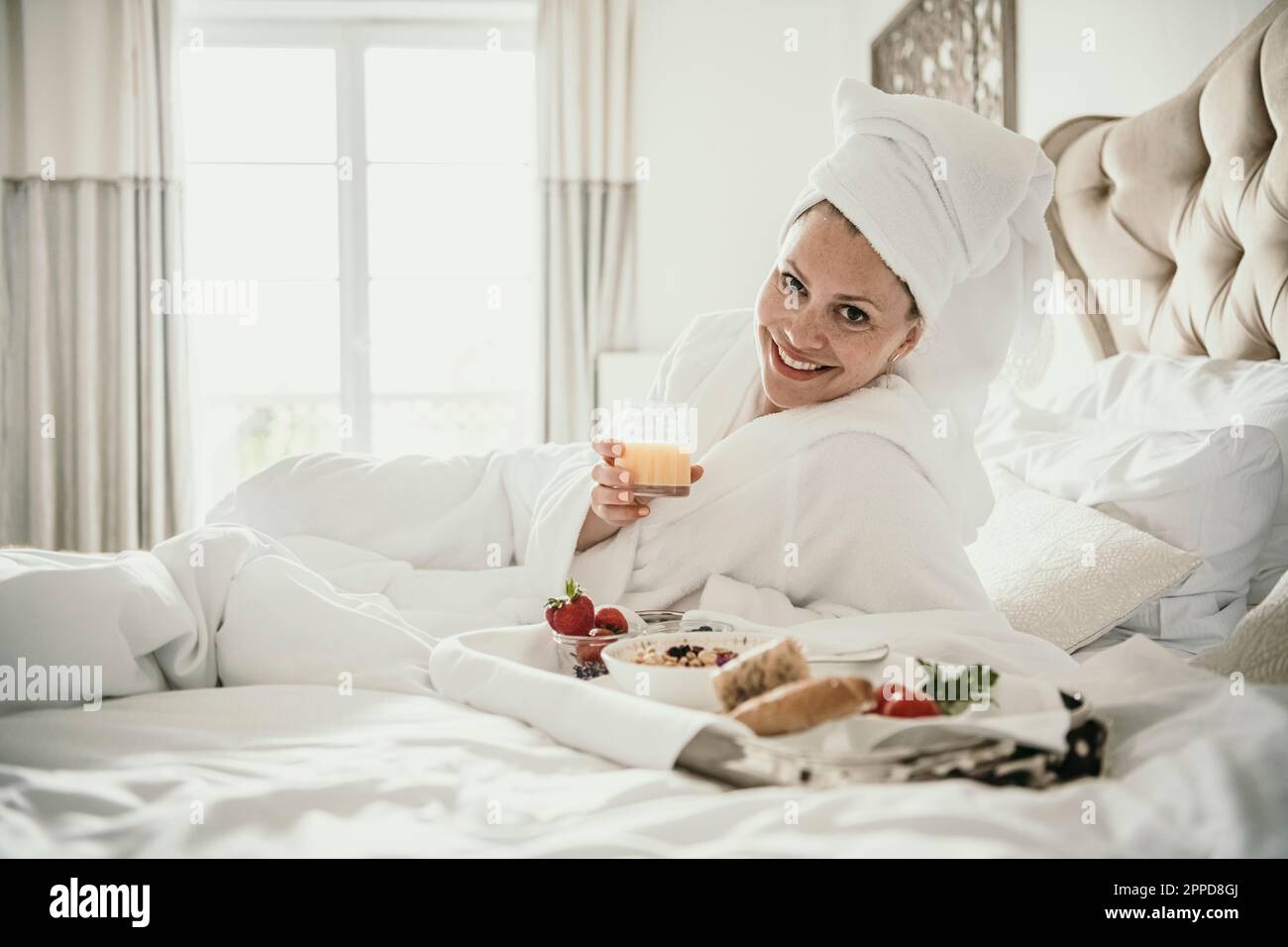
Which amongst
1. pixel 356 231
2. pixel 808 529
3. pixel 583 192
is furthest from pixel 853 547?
pixel 356 231

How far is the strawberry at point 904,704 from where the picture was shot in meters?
0.84

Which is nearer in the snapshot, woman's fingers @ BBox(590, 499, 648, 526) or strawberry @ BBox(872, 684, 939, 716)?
strawberry @ BBox(872, 684, 939, 716)

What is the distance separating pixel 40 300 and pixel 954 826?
14.8ft

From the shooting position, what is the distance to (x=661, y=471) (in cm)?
138

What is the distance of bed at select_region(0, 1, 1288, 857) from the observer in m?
0.68

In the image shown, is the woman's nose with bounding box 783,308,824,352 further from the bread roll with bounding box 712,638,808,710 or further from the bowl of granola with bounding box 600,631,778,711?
the bread roll with bounding box 712,638,808,710

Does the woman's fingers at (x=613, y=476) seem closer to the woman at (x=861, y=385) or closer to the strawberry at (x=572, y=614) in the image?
the woman at (x=861, y=385)

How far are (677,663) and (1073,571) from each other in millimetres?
843

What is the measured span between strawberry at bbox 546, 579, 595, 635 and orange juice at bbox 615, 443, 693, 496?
0.24 meters

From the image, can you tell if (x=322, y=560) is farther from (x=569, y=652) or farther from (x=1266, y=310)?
(x=1266, y=310)

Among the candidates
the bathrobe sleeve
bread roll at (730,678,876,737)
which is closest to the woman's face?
the bathrobe sleeve
